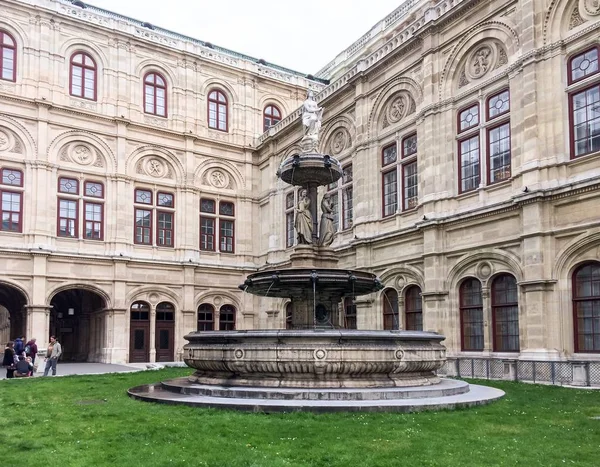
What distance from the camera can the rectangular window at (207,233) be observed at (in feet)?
114

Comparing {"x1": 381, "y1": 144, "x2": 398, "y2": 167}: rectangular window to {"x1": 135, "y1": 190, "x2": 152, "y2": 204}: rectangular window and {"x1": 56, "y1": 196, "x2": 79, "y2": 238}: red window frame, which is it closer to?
{"x1": 135, "y1": 190, "x2": 152, "y2": 204}: rectangular window

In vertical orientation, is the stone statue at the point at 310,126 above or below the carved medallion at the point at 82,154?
below

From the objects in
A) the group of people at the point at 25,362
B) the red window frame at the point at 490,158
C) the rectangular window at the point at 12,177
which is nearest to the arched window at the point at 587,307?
the red window frame at the point at 490,158

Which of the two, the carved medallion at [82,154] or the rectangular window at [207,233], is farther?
the rectangular window at [207,233]

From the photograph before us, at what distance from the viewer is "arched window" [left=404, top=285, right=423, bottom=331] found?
2422 centimetres

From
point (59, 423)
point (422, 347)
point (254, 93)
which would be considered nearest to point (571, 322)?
point (422, 347)

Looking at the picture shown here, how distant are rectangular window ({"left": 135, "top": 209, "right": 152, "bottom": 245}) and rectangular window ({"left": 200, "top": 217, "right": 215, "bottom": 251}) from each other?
292cm

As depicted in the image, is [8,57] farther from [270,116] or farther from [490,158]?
[490,158]

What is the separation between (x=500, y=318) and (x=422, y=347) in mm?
9384

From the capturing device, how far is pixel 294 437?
813cm

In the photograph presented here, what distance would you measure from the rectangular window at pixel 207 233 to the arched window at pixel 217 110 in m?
5.27

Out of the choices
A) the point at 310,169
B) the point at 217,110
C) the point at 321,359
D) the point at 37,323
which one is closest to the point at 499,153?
the point at 310,169

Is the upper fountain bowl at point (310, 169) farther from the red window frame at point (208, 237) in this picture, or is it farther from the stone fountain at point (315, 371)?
the red window frame at point (208, 237)

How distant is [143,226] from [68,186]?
4.11 meters
